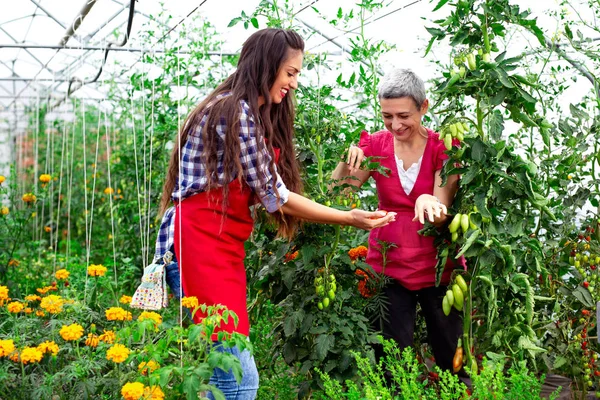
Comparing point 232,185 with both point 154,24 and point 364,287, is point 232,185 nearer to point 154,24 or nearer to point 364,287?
point 364,287

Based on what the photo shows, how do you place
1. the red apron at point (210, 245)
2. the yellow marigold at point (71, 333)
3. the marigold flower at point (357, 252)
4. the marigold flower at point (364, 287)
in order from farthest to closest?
the marigold flower at point (357, 252) < the marigold flower at point (364, 287) < the yellow marigold at point (71, 333) < the red apron at point (210, 245)

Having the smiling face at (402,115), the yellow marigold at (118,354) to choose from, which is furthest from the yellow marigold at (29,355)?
the smiling face at (402,115)

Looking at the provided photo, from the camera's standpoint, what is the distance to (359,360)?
6.88ft

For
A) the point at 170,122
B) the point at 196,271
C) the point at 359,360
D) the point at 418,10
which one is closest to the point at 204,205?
the point at 196,271

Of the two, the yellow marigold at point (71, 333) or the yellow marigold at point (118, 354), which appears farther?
the yellow marigold at point (71, 333)

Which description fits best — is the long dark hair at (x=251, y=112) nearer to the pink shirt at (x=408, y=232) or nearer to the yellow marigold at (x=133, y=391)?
the pink shirt at (x=408, y=232)

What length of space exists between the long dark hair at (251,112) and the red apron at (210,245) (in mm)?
59

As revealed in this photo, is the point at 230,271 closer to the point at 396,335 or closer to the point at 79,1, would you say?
the point at 396,335

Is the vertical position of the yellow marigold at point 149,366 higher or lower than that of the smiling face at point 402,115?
lower

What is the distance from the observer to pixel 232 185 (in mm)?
2047

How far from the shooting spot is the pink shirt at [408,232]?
242 centimetres

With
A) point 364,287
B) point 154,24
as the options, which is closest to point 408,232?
point 364,287

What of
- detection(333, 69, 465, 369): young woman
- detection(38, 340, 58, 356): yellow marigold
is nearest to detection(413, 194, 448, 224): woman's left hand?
detection(333, 69, 465, 369): young woman

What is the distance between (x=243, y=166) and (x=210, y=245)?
0.76 feet
